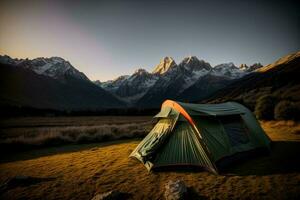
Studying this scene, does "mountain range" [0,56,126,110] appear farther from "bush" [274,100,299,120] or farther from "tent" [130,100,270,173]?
"bush" [274,100,299,120]

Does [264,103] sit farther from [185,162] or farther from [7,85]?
[7,85]

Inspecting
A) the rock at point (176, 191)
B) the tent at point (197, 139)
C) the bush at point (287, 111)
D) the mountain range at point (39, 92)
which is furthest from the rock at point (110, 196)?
the mountain range at point (39, 92)

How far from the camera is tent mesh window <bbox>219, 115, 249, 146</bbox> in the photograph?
7.85 metres

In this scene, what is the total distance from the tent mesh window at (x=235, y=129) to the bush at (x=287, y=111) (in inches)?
510

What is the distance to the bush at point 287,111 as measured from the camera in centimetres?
1709

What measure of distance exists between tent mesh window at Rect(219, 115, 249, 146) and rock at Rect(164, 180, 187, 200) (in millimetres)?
3740

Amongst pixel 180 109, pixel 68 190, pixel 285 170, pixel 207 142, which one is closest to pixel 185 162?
pixel 207 142

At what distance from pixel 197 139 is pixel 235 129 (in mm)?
2354

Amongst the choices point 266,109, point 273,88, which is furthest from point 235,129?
point 273,88

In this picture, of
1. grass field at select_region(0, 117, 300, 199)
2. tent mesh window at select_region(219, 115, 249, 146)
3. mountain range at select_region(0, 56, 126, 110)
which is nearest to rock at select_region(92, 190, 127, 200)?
grass field at select_region(0, 117, 300, 199)

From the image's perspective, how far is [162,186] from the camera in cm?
594

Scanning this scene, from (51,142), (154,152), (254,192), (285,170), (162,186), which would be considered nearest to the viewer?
(254,192)

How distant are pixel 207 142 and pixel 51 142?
15.0 m

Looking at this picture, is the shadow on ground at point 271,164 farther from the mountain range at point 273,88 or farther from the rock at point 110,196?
the mountain range at point 273,88
